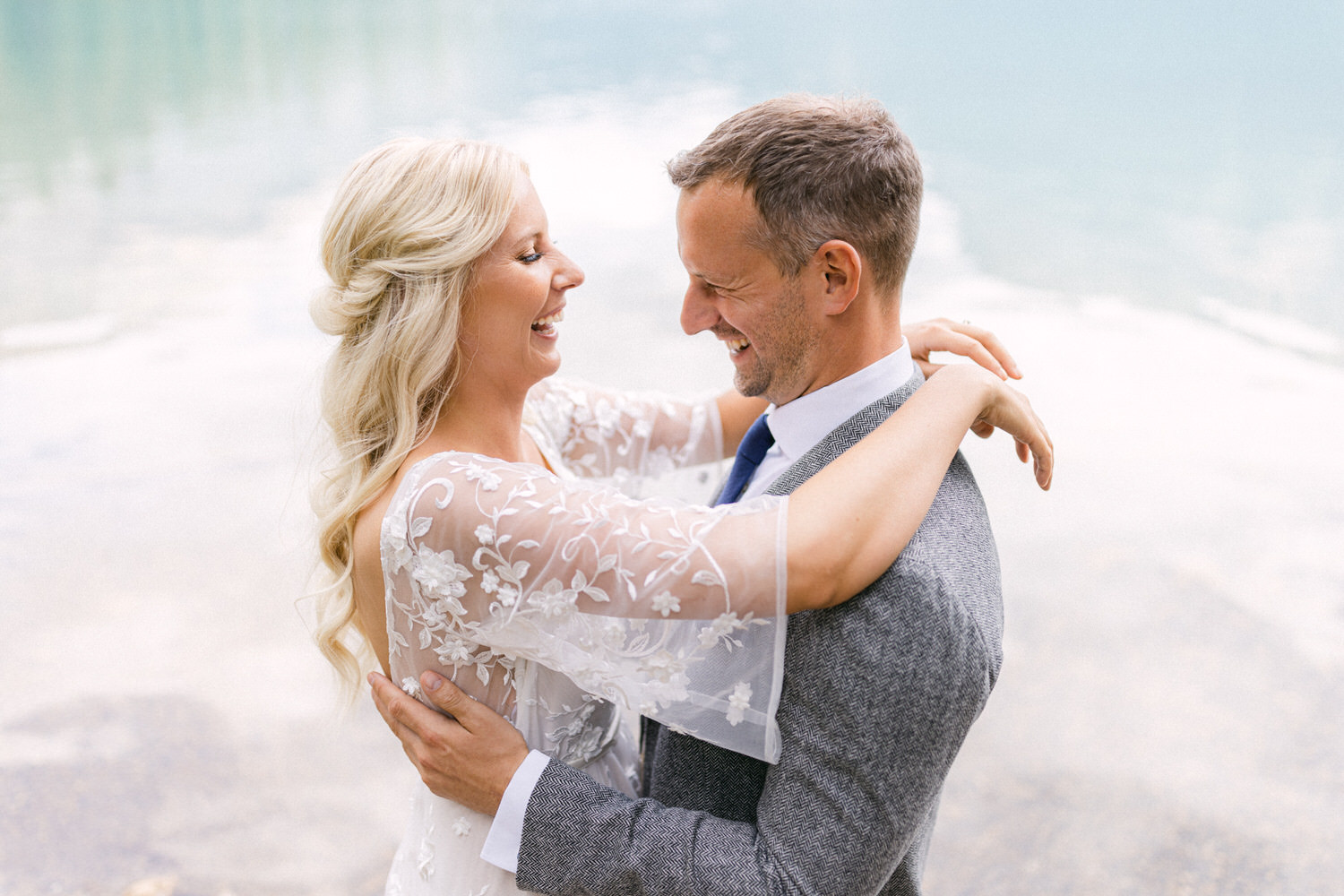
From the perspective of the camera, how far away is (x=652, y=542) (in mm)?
1412

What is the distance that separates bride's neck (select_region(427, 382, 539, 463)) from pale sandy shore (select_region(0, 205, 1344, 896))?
319 mm

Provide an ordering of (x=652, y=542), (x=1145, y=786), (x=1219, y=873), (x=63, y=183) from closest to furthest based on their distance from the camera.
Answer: (x=652, y=542)
(x=1219, y=873)
(x=1145, y=786)
(x=63, y=183)

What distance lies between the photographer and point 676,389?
6.31 m

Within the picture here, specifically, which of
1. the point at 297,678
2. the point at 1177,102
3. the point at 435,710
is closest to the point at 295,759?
the point at 297,678

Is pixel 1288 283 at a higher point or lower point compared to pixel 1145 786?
higher

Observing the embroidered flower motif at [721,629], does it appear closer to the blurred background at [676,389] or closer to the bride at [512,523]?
the bride at [512,523]

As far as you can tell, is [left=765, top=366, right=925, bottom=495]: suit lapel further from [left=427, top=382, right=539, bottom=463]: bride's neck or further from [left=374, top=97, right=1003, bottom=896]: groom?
[left=427, top=382, right=539, bottom=463]: bride's neck

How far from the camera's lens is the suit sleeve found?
140 centimetres

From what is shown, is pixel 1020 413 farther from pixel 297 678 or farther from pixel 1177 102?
pixel 1177 102

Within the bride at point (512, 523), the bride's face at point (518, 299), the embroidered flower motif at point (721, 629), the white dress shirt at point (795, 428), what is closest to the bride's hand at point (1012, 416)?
the bride at point (512, 523)

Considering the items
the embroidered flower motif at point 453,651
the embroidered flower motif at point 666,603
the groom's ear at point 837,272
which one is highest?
the groom's ear at point 837,272

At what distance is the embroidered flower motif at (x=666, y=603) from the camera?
140 cm

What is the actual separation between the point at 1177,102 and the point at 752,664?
1074cm

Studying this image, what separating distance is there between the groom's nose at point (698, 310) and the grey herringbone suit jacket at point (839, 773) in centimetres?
49
